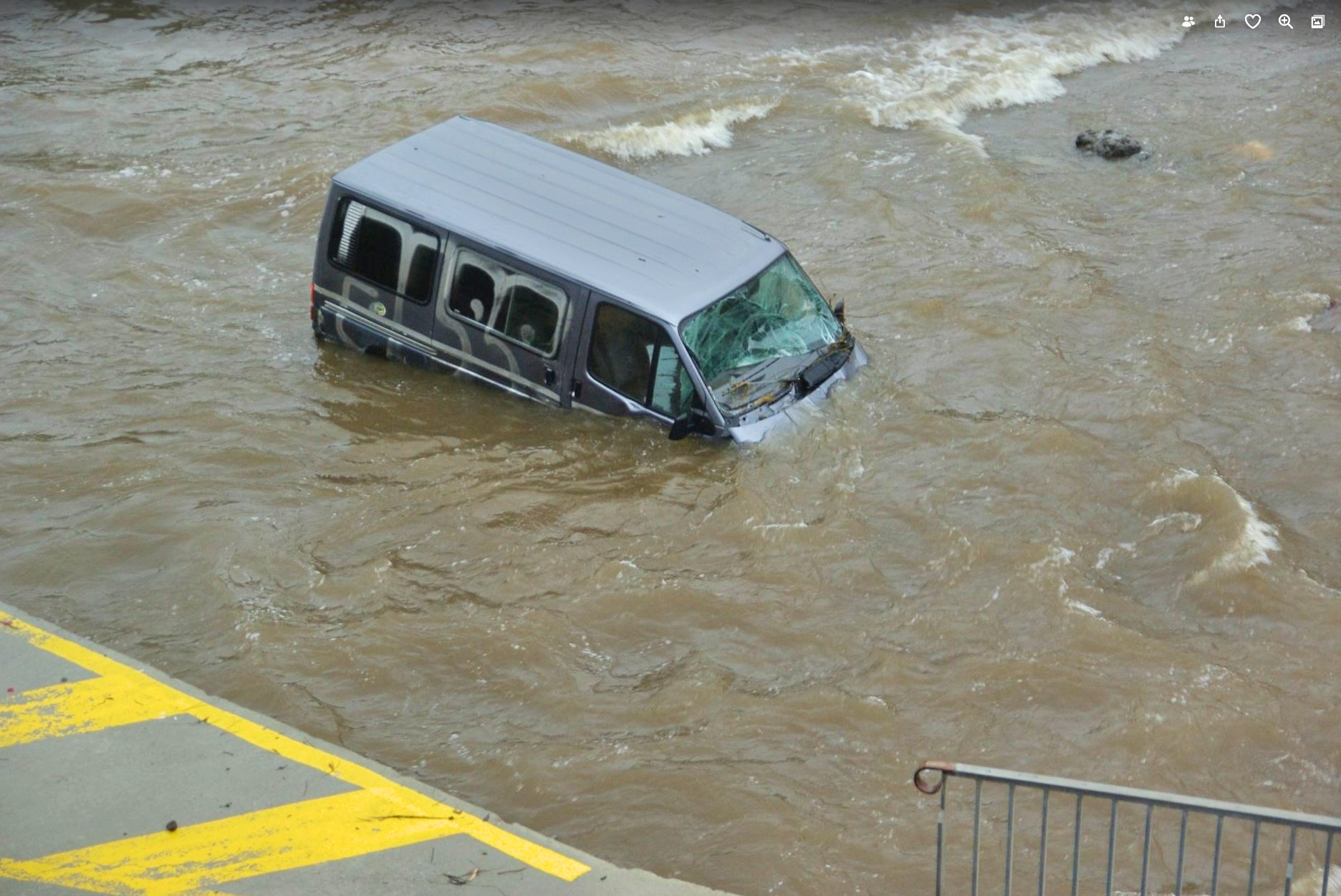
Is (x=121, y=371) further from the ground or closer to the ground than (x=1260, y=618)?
closer to the ground

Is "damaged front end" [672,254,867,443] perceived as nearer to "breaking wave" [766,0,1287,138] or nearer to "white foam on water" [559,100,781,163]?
"white foam on water" [559,100,781,163]

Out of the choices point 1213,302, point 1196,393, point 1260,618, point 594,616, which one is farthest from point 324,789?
point 1213,302

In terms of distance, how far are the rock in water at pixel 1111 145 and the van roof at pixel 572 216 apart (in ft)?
21.9

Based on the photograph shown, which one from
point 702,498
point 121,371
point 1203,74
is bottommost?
point 121,371

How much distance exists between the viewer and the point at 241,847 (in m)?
5.64

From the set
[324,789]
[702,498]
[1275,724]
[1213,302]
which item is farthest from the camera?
[1213,302]

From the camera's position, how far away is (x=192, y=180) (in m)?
12.9

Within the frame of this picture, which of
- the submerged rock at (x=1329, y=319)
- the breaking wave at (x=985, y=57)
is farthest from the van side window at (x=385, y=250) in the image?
the breaking wave at (x=985, y=57)

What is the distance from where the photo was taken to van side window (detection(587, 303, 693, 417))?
8.27 meters

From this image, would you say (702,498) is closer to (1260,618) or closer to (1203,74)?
(1260,618)

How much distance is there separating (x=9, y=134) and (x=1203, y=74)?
13.8 m

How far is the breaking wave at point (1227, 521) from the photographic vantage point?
8031 mm

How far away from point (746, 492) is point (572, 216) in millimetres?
2096

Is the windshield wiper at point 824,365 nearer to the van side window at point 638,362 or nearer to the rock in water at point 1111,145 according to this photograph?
the van side window at point 638,362
